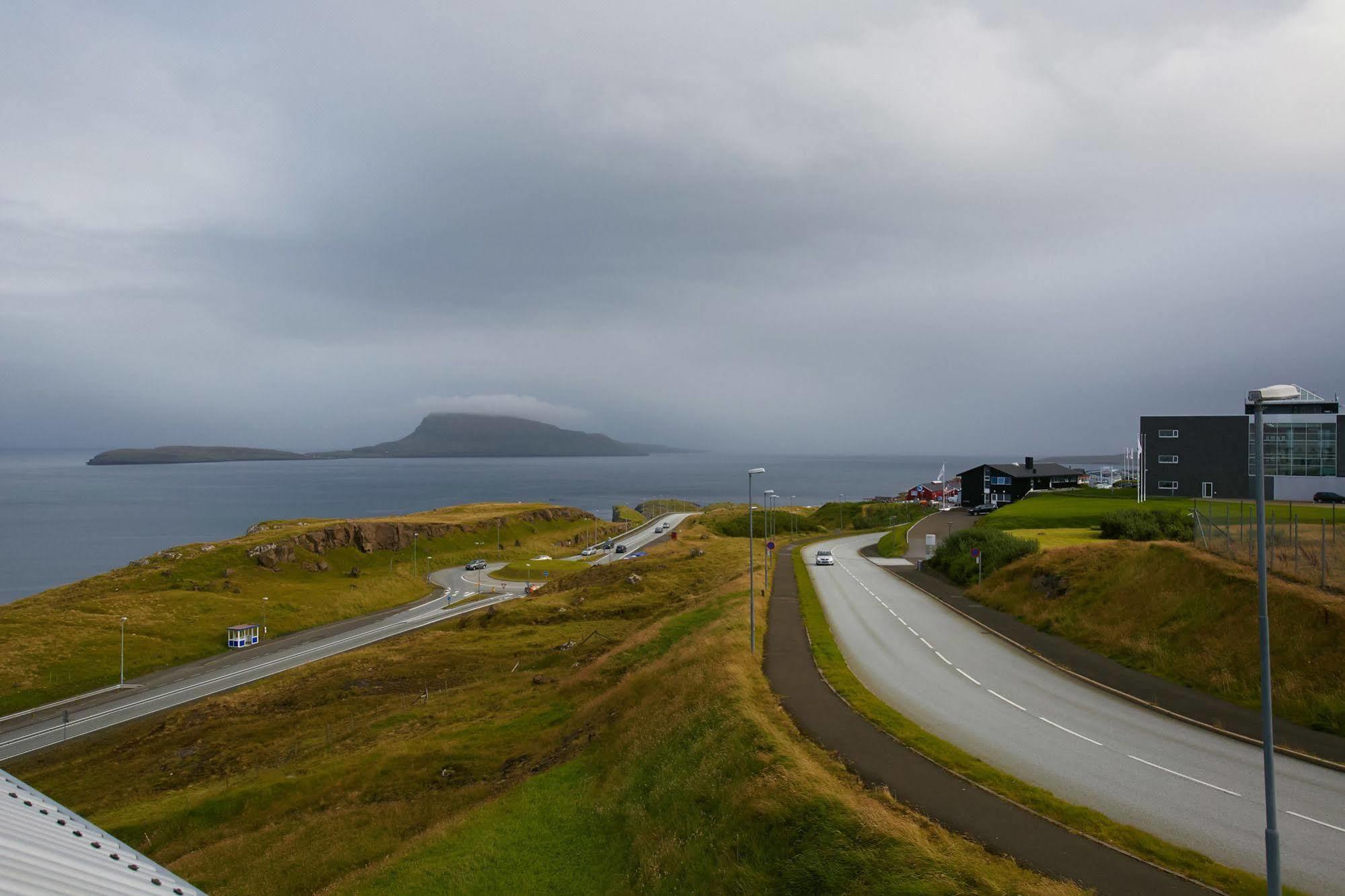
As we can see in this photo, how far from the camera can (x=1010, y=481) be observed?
90.7 m

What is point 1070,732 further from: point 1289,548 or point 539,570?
point 539,570

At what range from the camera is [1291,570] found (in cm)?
2475

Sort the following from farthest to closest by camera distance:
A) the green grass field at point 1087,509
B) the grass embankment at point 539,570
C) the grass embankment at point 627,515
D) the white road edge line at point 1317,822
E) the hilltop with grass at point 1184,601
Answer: the grass embankment at point 627,515 < the grass embankment at point 539,570 < the green grass field at point 1087,509 < the hilltop with grass at point 1184,601 < the white road edge line at point 1317,822

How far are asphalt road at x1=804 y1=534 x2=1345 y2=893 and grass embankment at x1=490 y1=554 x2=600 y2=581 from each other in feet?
224

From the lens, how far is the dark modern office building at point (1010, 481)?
294 ft

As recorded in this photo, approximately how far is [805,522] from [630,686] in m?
94.2

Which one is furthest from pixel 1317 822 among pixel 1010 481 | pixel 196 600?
pixel 196 600

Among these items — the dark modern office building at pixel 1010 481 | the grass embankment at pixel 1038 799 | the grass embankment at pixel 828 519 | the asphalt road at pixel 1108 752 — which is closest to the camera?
the grass embankment at pixel 1038 799

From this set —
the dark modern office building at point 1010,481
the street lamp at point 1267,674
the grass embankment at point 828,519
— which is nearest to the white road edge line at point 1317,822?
the street lamp at point 1267,674

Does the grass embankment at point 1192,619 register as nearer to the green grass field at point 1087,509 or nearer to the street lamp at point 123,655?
the green grass field at point 1087,509

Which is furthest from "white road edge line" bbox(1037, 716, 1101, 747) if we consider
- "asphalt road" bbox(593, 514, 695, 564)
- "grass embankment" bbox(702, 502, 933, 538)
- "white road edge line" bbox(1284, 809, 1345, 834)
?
"grass embankment" bbox(702, 502, 933, 538)

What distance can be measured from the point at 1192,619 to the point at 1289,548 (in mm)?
5204

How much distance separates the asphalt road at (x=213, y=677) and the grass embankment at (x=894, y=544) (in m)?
45.2

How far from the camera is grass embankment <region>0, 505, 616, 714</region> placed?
59438 mm
